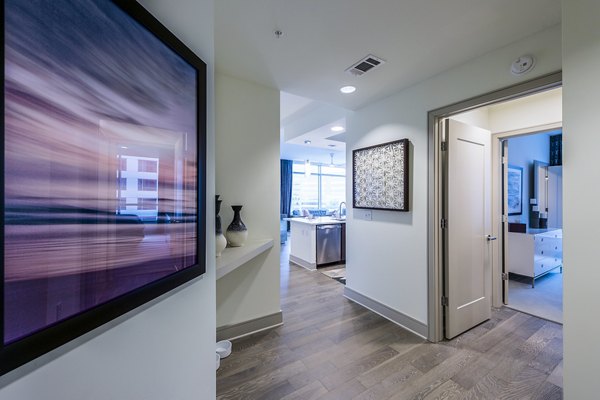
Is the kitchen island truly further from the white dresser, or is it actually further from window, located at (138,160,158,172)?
window, located at (138,160,158,172)

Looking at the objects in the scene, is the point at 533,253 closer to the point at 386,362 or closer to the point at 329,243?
the point at 329,243

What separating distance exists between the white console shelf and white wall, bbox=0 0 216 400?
0.34 metres

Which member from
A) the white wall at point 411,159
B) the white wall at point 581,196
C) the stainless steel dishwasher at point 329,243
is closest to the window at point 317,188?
the stainless steel dishwasher at point 329,243

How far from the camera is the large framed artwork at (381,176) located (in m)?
2.58

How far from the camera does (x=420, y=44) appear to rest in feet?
6.05

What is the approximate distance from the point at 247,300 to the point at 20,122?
2.29 metres

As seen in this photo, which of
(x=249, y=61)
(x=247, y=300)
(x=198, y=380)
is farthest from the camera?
(x=247, y=300)

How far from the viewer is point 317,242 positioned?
4762 mm

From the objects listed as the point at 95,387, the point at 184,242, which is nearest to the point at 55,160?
the point at 184,242

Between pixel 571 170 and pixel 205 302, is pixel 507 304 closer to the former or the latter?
pixel 571 170

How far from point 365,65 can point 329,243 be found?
3459mm

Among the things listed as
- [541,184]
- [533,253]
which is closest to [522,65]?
[533,253]

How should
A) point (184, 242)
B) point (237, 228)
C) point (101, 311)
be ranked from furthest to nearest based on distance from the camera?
point (237, 228)
point (184, 242)
point (101, 311)

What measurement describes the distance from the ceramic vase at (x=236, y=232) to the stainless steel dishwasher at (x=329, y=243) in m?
2.62
